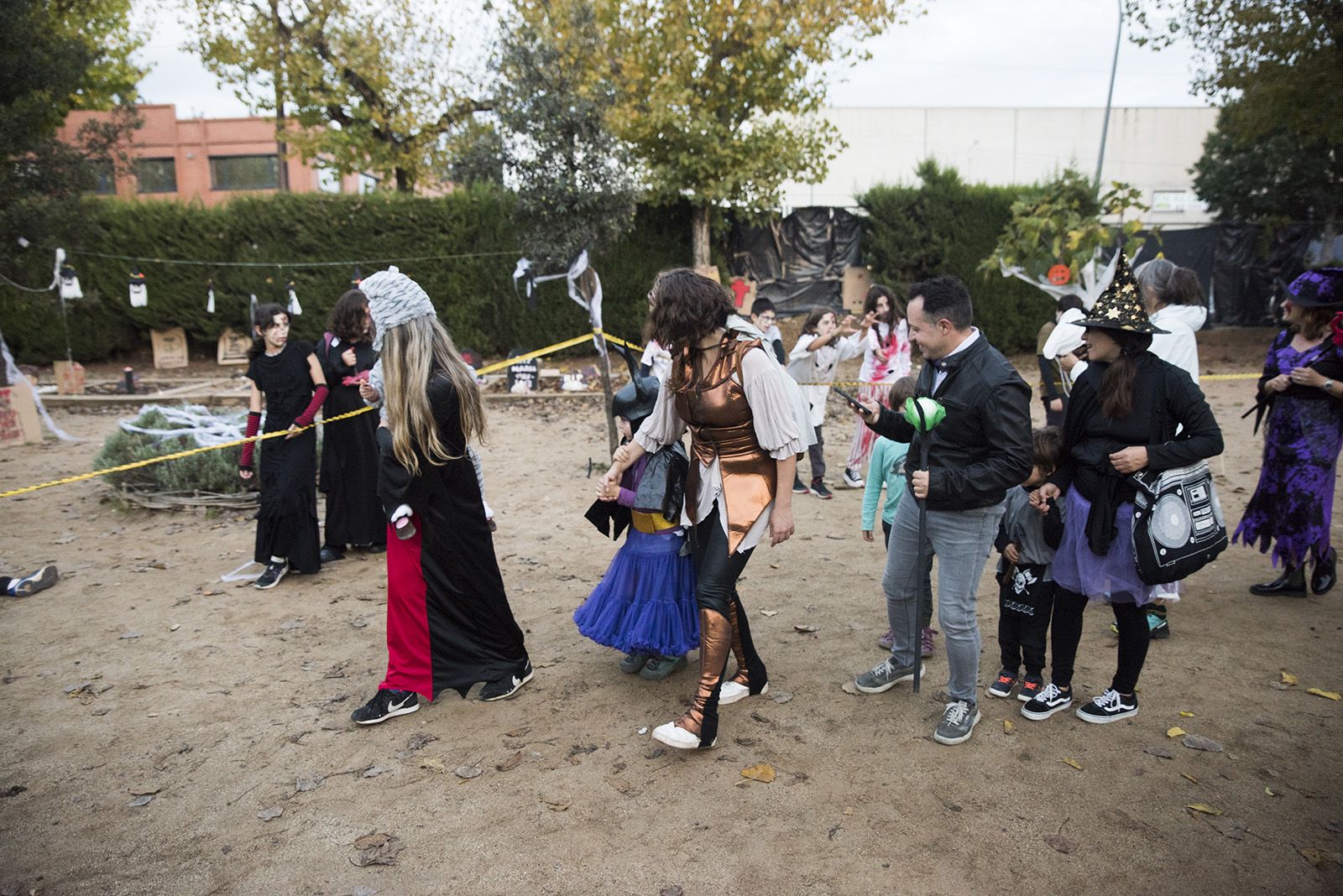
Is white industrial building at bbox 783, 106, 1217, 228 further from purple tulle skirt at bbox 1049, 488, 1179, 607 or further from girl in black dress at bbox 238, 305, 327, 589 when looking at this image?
purple tulle skirt at bbox 1049, 488, 1179, 607

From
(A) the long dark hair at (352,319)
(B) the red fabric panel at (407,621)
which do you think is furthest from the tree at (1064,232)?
(B) the red fabric panel at (407,621)

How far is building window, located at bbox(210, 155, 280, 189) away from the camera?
36.7 metres

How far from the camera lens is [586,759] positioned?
3562mm

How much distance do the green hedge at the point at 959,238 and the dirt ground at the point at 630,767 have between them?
1202 centimetres

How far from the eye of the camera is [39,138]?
484 inches

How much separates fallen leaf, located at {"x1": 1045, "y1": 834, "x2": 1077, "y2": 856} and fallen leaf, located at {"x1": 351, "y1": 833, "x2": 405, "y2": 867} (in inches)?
87.8

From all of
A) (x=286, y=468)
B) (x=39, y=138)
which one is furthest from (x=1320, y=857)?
(x=39, y=138)

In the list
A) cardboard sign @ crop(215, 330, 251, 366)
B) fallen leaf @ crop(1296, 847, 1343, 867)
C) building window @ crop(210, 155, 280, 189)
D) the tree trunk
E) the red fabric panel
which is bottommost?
fallen leaf @ crop(1296, 847, 1343, 867)

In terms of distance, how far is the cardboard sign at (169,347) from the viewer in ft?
53.1

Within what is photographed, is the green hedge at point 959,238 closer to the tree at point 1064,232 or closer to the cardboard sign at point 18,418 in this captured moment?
the tree at point 1064,232

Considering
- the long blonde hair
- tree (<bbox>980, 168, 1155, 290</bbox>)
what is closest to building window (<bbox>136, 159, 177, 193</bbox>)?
tree (<bbox>980, 168, 1155, 290</bbox>)

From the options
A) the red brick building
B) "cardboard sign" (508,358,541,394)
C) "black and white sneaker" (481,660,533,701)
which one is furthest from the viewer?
the red brick building

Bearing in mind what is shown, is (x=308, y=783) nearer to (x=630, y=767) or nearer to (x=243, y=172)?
(x=630, y=767)

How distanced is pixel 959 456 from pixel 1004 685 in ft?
4.04
